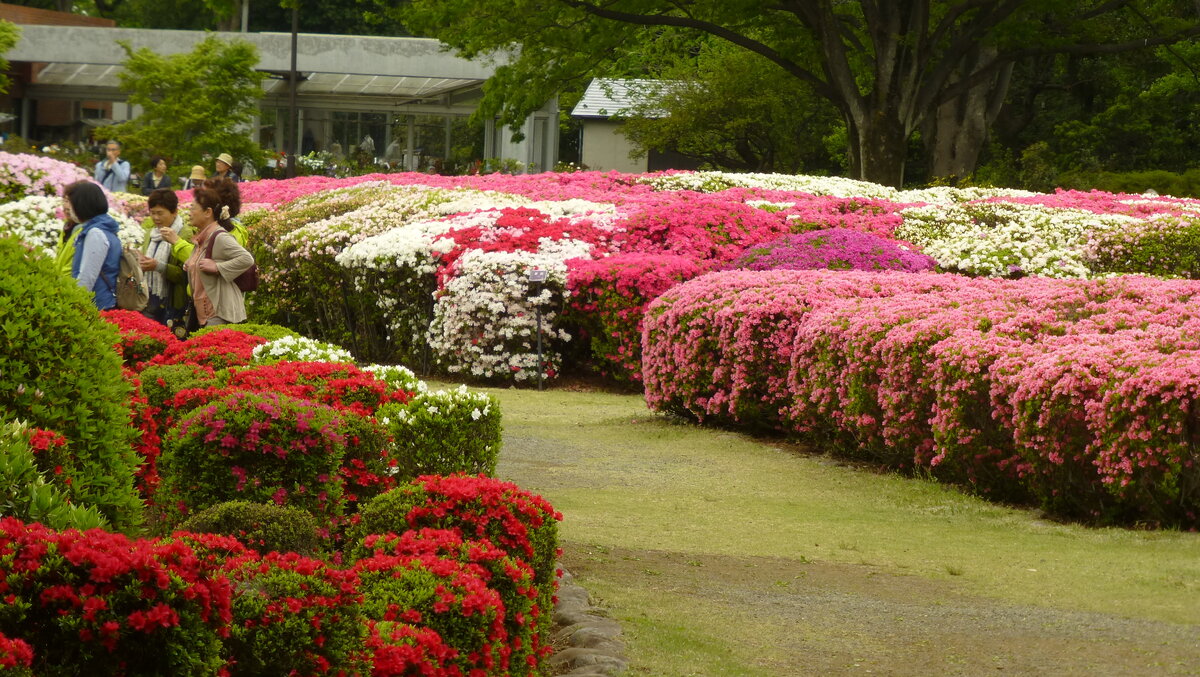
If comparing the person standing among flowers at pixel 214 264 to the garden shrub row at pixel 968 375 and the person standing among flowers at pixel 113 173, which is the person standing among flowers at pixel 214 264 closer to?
the garden shrub row at pixel 968 375

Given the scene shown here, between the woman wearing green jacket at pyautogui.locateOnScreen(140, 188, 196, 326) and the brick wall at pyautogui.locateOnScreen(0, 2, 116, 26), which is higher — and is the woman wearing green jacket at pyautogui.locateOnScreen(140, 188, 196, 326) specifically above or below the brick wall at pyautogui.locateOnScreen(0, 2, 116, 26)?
below

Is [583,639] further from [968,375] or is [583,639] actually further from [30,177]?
[30,177]

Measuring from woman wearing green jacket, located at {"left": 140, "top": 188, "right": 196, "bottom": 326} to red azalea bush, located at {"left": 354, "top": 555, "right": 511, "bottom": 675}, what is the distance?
7.08 metres

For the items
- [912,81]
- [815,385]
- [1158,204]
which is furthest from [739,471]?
[912,81]

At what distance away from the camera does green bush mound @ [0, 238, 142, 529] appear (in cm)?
443

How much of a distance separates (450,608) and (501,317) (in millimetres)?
11453

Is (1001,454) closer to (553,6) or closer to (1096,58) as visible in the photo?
(553,6)

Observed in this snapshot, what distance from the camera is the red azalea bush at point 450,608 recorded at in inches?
164

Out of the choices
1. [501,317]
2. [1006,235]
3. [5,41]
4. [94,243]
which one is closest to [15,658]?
[94,243]

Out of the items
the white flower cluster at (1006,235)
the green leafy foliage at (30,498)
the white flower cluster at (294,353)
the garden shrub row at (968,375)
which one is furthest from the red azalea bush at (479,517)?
the white flower cluster at (1006,235)

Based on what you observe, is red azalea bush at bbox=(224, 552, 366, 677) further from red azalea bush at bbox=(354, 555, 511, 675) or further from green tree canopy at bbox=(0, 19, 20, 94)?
green tree canopy at bbox=(0, 19, 20, 94)

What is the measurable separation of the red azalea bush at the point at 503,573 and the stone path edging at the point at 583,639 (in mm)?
307

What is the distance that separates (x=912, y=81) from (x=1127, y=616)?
23.8 m

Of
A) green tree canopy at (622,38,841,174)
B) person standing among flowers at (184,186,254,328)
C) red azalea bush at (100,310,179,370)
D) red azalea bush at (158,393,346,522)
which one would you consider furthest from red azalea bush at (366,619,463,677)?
green tree canopy at (622,38,841,174)
